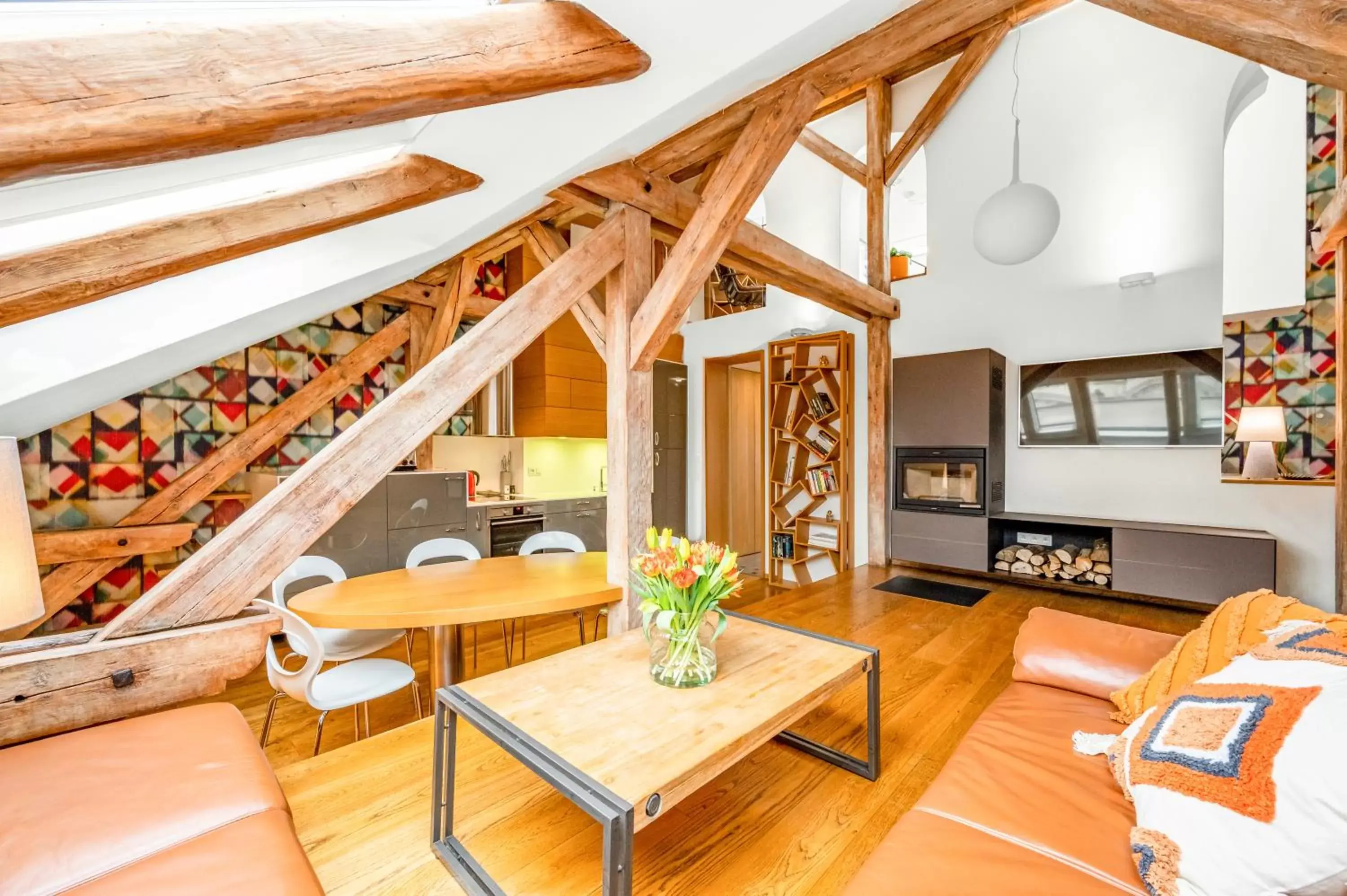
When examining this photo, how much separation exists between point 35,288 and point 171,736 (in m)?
1.29

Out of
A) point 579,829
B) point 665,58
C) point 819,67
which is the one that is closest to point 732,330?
point 819,67

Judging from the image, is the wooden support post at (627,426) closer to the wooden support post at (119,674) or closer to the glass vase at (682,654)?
the glass vase at (682,654)

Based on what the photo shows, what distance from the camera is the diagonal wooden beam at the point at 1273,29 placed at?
1285mm

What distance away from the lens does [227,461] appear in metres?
3.83

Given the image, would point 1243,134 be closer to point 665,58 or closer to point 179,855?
point 665,58

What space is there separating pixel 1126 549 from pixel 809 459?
8.60ft

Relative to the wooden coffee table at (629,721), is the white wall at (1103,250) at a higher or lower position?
higher

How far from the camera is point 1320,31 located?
4.23 ft

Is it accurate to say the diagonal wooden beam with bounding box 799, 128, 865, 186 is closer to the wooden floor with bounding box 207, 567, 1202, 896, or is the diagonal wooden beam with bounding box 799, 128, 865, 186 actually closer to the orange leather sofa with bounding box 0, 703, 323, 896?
the wooden floor with bounding box 207, 567, 1202, 896

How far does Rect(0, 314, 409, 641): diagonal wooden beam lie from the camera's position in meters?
3.31

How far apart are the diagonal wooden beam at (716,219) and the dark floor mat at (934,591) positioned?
2965 mm

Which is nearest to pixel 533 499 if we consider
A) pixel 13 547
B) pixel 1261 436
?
pixel 13 547

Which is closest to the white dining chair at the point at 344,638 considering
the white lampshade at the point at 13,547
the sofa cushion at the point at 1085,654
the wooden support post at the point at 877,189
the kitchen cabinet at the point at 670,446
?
the white lampshade at the point at 13,547

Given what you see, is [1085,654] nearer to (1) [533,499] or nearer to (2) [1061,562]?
(2) [1061,562]
